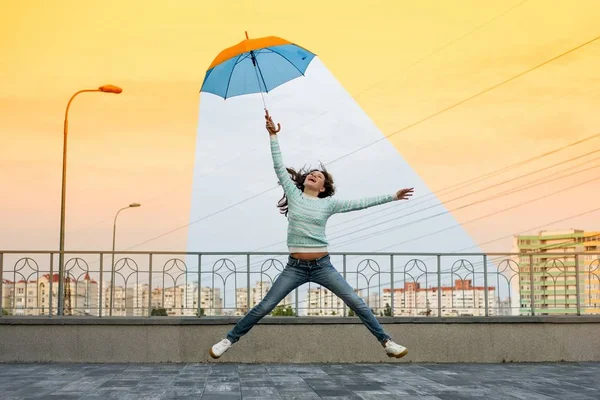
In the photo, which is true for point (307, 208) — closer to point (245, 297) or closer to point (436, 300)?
point (245, 297)

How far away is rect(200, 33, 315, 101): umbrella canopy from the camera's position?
370 inches

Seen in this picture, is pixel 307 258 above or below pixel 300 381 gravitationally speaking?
above

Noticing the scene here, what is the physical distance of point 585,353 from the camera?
14.2 meters

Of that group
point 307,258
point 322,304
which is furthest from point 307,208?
point 322,304

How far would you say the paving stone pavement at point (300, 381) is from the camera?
30.1 feet

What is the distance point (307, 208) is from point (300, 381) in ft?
9.89

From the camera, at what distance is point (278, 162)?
338 inches

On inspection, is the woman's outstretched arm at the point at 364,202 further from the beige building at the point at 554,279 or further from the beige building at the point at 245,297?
the beige building at the point at 554,279

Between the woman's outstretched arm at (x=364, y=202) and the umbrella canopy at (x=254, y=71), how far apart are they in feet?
5.63

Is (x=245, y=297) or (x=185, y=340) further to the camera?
(x=245, y=297)

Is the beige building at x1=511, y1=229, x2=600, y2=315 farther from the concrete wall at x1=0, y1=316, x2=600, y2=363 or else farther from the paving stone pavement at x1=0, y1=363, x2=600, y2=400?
the concrete wall at x1=0, y1=316, x2=600, y2=363

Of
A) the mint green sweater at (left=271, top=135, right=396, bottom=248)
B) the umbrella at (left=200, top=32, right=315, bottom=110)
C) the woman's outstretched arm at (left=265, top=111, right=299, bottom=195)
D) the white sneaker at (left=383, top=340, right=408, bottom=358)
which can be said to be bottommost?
the white sneaker at (left=383, top=340, right=408, bottom=358)

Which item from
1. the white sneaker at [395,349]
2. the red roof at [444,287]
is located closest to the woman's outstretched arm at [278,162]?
the white sneaker at [395,349]

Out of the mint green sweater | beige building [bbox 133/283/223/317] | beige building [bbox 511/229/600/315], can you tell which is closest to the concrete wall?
beige building [bbox 133/283/223/317]
